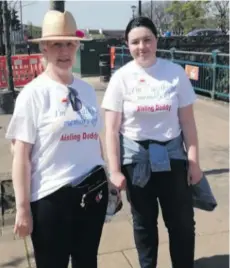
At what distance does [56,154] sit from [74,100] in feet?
0.90

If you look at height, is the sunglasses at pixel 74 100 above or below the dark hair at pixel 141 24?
below

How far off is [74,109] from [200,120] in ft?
22.0

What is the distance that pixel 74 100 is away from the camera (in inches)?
81.2

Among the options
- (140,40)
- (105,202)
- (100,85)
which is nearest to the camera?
(105,202)

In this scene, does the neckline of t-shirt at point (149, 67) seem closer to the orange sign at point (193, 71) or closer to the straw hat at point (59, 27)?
the straw hat at point (59, 27)

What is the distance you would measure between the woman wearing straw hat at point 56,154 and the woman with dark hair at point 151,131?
0.41 metres

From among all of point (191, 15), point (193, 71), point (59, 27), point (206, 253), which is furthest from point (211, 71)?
point (191, 15)

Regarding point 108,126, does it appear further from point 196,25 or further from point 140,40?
point 196,25

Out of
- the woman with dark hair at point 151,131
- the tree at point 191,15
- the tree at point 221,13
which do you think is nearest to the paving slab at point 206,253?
the woman with dark hair at point 151,131

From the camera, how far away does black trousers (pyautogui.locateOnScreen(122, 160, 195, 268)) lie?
2.59m

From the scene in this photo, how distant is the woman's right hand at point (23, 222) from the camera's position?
196cm

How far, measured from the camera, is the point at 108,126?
2.60 meters

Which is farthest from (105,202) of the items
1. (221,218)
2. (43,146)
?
(221,218)

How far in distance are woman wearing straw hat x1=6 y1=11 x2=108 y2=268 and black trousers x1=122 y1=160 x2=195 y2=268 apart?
0.51 m
